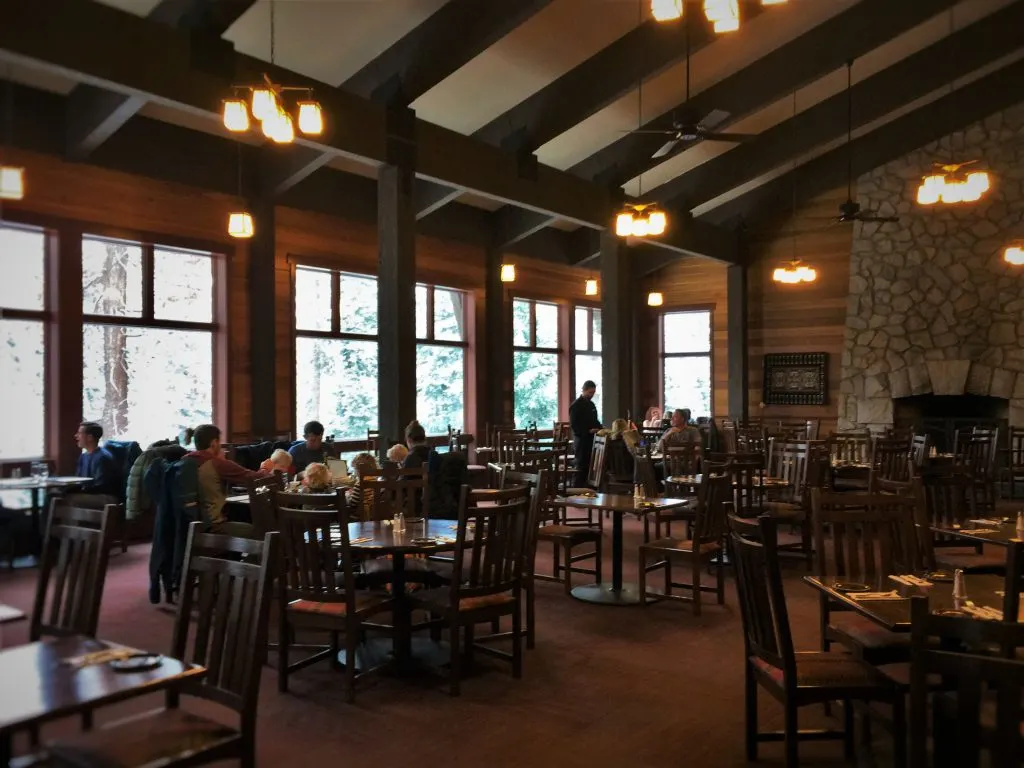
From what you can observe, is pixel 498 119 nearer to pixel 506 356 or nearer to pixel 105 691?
pixel 506 356

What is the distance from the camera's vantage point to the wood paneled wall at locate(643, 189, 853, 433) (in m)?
13.0

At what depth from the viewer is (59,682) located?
7.17 ft

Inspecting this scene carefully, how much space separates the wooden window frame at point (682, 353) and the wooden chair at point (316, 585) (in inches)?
422

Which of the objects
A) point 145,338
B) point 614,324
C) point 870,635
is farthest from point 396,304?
point 870,635

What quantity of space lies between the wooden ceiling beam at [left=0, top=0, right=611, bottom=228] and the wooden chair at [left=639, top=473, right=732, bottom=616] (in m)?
4.09

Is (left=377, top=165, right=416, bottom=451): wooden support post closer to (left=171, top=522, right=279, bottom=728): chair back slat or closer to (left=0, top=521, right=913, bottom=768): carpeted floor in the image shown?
(left=0, top=521, right=913, bottom=768): carpeted floor

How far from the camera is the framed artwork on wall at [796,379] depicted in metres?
13.0

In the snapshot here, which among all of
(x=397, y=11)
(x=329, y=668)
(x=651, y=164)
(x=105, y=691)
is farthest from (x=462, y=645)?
(x=651, y=164)

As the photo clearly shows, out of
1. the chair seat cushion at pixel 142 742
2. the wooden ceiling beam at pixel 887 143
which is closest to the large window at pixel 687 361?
the wooden ceiling beam at pixel 887 143

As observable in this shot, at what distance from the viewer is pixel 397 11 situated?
22.7 feet

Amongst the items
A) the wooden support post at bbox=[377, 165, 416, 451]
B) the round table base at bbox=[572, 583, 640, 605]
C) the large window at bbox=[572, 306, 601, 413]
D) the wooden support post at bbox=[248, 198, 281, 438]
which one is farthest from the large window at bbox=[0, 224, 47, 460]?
the large window at bbox=[572, 306, 601, 413]

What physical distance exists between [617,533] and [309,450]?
2857mm

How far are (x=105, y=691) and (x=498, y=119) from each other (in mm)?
7730

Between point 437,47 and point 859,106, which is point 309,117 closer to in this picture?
point 437,47
